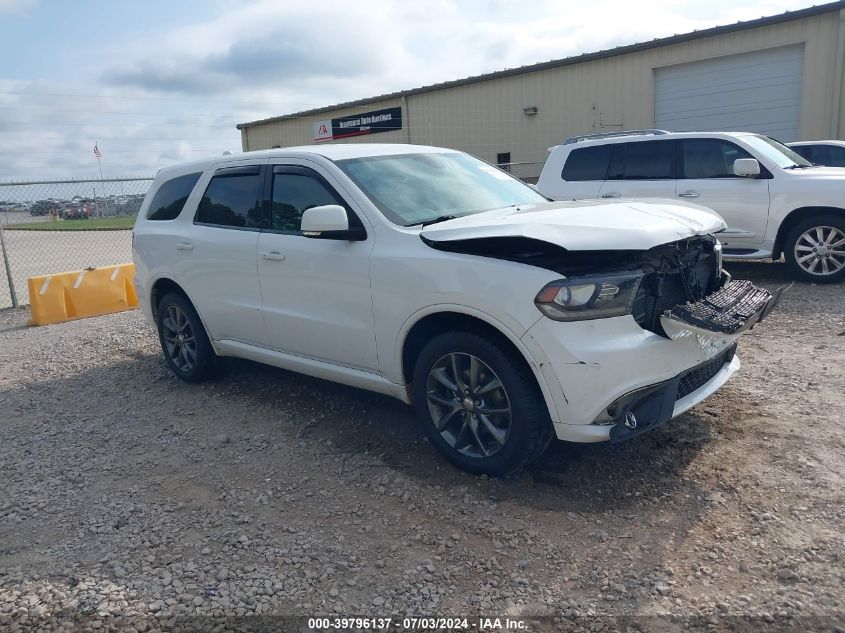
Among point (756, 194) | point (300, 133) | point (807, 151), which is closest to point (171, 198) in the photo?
point (756, 194)

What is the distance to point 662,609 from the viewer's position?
2.72 metres

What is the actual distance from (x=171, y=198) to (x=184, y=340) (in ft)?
4.00

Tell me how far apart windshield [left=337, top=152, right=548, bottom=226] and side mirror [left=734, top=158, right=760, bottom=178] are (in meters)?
4.45

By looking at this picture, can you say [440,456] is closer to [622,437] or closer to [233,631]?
[622,437]

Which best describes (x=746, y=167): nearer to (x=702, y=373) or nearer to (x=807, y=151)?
(x=807, y=151)

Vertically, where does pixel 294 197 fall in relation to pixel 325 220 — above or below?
above

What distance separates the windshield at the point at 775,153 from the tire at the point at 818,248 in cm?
84

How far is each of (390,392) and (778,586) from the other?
2251mm

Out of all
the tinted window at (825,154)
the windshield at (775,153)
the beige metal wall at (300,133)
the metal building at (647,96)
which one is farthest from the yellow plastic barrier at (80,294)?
the beige metal wall at (300,133)

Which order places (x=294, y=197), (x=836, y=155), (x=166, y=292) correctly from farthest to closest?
(x=836, y=155) < (x=166, y=292) < (x=294, y=197)

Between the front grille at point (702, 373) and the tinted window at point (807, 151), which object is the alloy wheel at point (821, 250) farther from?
the front grille at point (702, 373)

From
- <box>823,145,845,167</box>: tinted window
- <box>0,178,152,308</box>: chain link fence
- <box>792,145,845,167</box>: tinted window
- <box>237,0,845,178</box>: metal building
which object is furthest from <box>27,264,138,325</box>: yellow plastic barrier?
<box>823,145,845,167</box>: tinted window

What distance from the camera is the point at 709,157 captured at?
8984mm

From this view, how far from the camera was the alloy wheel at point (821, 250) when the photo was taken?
8.23 metres
